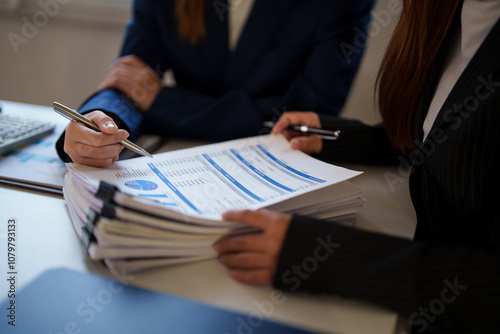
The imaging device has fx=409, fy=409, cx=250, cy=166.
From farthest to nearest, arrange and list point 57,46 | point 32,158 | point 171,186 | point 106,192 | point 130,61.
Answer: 1. point 57,46
2. point 130,61
3. point 32,158
4. point 171,186
5. point 106,192

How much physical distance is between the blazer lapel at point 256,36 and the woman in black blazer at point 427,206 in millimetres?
359

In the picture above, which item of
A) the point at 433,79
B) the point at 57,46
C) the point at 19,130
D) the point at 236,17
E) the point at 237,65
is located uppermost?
the point at 433,79

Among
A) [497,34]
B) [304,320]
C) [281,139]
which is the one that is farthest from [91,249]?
[497,34]

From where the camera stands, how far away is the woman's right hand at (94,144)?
2.11 feet

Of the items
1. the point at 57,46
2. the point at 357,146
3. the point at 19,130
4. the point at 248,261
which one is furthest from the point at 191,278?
the point at 57,46

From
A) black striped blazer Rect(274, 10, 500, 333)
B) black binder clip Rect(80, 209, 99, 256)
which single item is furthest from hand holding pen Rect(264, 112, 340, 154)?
black binder clip Rect(80, 209, 99, 256)

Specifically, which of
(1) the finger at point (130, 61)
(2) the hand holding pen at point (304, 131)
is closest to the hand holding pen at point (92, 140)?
(2) the hand holding pen at point (304, 131)

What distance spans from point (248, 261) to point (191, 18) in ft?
2.81

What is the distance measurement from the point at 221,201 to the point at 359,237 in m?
0.19

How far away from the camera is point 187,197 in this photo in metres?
0.57

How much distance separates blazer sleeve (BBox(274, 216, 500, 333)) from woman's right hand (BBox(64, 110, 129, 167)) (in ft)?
1.09

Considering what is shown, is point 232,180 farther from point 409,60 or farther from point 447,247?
point 409,60

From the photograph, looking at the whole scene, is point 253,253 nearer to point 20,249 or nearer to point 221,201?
point 221,201

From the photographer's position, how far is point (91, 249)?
48 cm
